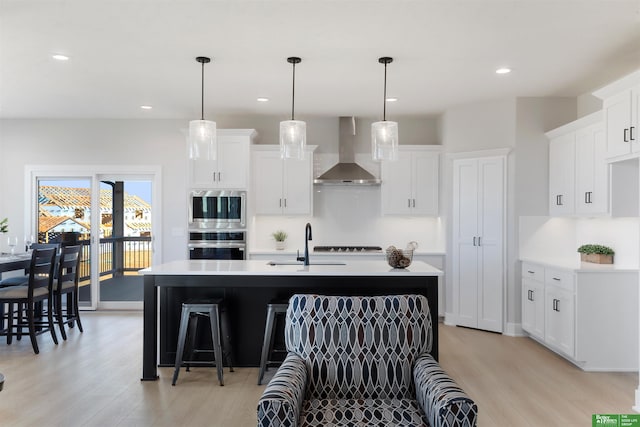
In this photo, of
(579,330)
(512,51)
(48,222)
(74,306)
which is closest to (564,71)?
(512,51)

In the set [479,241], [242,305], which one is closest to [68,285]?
[242,305]

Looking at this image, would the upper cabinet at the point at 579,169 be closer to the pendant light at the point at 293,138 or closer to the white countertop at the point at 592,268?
the white countertop at the point at 592,268

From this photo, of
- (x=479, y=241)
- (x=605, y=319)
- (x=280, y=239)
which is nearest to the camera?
(x=605, y=319)

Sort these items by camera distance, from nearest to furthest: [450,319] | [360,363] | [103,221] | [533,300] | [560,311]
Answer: [360,363]
[560,311]
[533,300]
[450,319]
[103,221]

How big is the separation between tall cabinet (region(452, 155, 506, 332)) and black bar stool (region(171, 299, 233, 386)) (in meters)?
3.02

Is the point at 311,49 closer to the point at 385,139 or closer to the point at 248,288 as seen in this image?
the point at 385,139

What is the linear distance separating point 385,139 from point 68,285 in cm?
394

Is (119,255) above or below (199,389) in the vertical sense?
above

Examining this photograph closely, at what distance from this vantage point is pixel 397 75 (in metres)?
4.39

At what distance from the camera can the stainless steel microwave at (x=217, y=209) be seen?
5711mm

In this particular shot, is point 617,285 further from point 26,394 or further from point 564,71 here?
point 26,394

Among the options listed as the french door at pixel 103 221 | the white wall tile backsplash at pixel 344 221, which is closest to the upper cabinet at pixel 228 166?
the white wall tile backsplash at pixel 344 221

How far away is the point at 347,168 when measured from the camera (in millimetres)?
6078

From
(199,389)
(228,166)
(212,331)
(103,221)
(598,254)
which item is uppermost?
(228,166)
